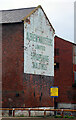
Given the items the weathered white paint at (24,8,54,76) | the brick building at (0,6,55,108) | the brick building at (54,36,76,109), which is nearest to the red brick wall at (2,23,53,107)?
the brick building at (0,6,55,108)

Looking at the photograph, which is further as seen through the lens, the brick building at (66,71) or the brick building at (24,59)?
the brick building at (66,71)

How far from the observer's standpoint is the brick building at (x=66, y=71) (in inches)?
1623

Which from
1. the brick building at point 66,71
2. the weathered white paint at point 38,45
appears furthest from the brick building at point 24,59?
the brick building at point 66,71

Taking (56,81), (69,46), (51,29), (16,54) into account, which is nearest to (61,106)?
(56,81)

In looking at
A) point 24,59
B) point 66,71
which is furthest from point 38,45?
point 66,71

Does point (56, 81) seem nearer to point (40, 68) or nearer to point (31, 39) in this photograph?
point (40, 68)

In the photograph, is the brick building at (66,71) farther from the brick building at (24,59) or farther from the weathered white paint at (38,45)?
the brick building at (24,59)

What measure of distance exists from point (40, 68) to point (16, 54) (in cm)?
446

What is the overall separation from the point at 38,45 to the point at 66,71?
8362mm

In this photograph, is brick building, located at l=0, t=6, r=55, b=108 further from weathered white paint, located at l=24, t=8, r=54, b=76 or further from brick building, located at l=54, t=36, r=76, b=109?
brick building, located at l=54, t=36, r=76, b=109

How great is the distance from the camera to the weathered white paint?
32688 mm

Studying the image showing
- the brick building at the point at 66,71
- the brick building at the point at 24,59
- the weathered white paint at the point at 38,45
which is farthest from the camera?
the brick building at the point at 66,71

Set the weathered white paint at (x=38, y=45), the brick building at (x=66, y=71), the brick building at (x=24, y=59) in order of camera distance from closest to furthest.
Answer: the brick building at (x=24, y=59)
the weathered white paint at (x=38, y=45)
the brick building at (x=66, y=71)

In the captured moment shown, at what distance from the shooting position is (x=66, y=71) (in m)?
41.4
